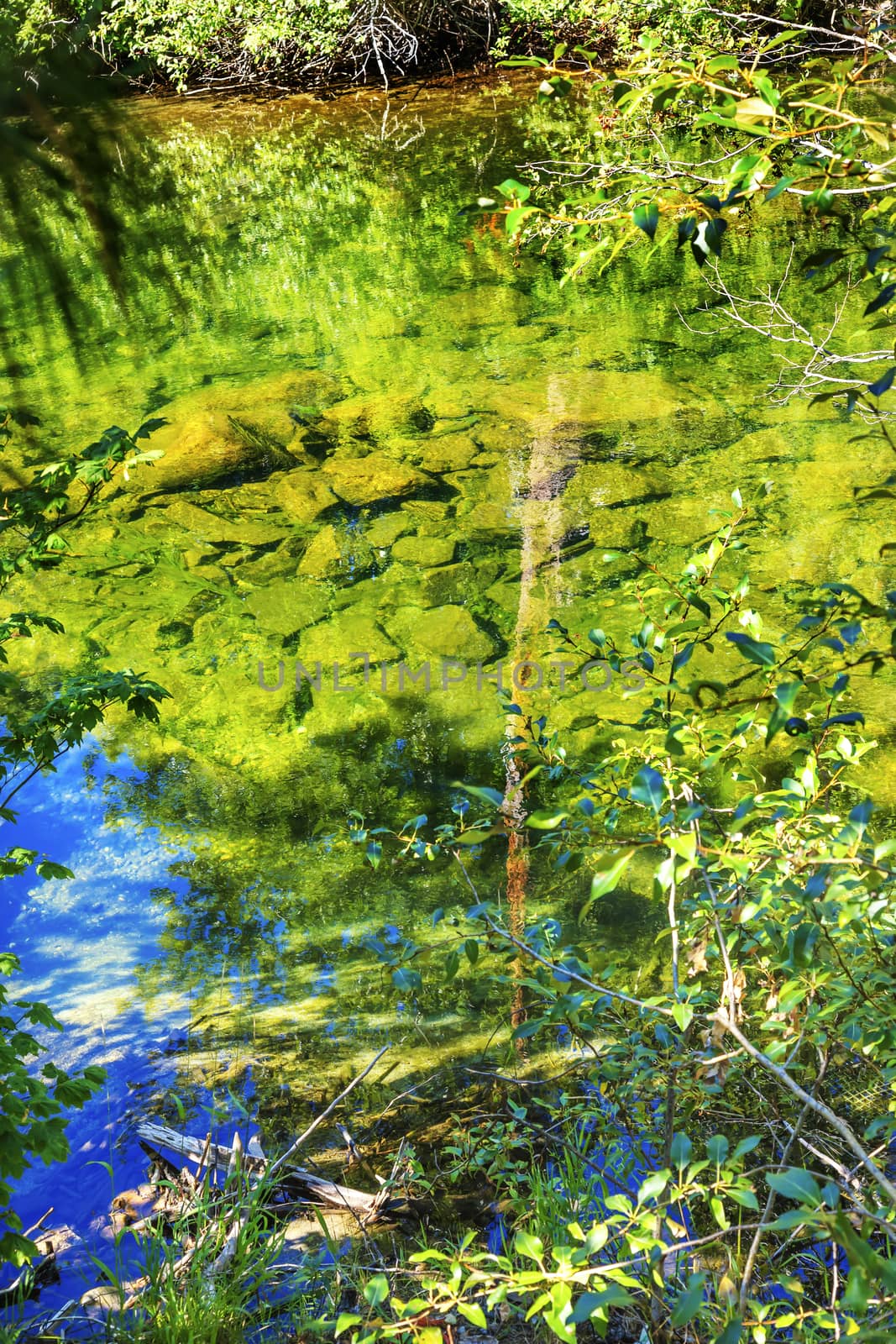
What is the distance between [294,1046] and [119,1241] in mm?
549

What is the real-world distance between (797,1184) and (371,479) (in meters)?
3.23

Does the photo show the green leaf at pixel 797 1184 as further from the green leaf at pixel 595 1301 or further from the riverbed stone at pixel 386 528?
the riverbed stone at pixel 386 528

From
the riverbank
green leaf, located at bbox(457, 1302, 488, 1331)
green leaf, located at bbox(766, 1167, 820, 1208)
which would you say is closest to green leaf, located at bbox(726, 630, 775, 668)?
green leaf, located at bbox(766, 1167, 820, 1208)

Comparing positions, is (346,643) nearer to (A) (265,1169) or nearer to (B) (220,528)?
(B) (220,528)

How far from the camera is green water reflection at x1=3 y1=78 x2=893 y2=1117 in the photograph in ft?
6.97

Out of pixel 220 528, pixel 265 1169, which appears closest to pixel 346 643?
pixel 220 528

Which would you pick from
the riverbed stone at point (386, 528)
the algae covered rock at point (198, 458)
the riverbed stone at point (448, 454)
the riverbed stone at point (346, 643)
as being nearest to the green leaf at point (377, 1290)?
the riverbed stone at point (346, 643)

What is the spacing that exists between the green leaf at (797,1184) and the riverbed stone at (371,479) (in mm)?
3074

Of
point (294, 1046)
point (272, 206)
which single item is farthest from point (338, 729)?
point (272, 206)

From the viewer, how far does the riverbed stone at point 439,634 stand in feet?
9.61

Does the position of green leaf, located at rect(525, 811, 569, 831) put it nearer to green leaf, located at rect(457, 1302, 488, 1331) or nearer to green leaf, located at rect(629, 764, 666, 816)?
green leaf, located at rect(629, 764, 666, 816)

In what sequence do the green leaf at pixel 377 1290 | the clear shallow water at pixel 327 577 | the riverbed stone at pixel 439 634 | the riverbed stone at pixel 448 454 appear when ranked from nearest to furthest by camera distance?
the green leaf at pixel 377 1290
the clear shallow water at pixel 327 577
the riverbed stone at pixel 439 634
the riverbed stone at pixel 448 454

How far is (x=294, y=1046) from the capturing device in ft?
6.30

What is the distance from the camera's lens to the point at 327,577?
3293 millimetres
